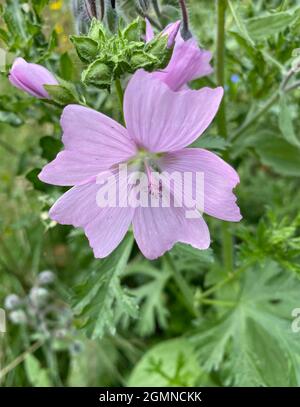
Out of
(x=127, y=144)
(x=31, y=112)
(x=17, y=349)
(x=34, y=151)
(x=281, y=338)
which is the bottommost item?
(x=17, y=349)

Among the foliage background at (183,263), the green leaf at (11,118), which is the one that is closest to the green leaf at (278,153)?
the foliage background at (183,263)

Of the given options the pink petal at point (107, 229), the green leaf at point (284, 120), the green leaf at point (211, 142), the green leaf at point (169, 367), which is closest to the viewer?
the pink petal at point (107, 229)

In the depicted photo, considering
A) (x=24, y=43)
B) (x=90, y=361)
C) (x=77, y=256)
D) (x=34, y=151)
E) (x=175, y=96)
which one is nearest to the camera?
(x=175, y=96)

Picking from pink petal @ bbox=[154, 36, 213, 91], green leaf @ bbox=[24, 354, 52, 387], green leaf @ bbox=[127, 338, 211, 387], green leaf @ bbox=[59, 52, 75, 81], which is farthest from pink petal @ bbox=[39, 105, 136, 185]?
green leaf @ bbox=[24, 354, 52, 387]

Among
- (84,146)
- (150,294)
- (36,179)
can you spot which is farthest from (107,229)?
(150,294)

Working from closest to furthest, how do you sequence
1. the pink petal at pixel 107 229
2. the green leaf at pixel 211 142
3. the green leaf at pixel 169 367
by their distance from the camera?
the pink petal at pixel 107 229 < the green leaf at pixel 211 142 < the green leaf at pixel 169 367

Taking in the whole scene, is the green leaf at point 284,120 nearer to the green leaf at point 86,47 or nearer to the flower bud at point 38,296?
the green leaf at point 86,47

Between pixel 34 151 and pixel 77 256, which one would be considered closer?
pixel 34 151
